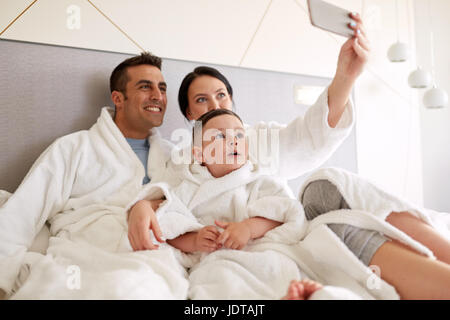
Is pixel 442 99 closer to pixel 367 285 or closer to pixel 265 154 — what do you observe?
pixel 265 154

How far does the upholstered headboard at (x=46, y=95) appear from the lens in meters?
1.50

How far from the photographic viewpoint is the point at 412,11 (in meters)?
2.51

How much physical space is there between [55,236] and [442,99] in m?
2.22

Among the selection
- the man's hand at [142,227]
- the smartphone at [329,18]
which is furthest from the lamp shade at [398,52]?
the man's hand at [142,227]

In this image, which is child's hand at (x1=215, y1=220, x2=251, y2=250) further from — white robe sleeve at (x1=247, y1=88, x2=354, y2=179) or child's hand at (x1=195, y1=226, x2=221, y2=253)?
white robe sleeve at (x1=247, y1=88, x2=354, y2=179)

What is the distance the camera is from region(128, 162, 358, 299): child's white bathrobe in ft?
2.75

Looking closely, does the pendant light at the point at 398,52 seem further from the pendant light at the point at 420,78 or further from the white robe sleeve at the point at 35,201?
the white robe sleeve at the point at 35,201

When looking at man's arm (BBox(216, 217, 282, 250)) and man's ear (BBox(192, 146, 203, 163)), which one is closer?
man's arm (BBox(216, 217, 282, 250))

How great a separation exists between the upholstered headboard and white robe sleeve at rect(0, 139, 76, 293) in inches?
8.6

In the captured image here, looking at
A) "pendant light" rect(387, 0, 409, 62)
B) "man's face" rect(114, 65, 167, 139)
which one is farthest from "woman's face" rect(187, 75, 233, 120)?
"pendant light" rect(387, 0, 409, 62)

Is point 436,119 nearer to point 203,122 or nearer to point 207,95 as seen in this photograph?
point 207,95

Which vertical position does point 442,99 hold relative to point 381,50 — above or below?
below

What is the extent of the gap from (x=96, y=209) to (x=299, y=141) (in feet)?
2.66
